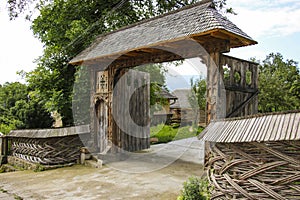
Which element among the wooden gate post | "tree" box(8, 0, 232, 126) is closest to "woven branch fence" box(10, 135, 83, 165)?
the wooden gate post

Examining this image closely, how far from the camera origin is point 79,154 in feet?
23.4

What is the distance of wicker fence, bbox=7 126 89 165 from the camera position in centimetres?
665

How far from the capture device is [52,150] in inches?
263

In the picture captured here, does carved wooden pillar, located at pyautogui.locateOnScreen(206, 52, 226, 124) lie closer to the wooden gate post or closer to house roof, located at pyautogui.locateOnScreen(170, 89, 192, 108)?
the wooden gate post

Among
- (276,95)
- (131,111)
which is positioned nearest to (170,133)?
(276,95)

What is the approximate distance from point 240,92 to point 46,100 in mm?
6319

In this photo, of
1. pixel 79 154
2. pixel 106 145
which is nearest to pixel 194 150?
pixel 106 145

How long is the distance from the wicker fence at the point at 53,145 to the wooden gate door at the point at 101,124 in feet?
1.20

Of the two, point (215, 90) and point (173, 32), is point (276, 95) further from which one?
point (173, 32)

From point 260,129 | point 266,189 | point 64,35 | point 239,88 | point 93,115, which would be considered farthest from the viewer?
point 64,35

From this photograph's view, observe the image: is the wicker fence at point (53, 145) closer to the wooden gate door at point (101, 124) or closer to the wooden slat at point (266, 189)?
the wooden gate door at point (101, 124)

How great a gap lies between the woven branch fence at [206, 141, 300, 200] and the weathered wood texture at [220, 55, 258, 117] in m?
2.15

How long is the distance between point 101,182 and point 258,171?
133 inches

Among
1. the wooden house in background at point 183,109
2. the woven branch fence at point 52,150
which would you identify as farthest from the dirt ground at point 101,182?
the wooden house in background at point 183,109
